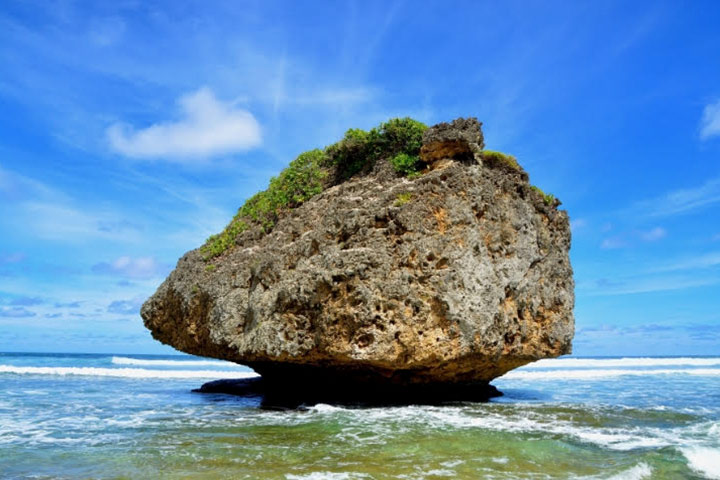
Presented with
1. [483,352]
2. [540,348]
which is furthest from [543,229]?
[483,352]

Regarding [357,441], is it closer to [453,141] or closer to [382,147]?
[453,141]

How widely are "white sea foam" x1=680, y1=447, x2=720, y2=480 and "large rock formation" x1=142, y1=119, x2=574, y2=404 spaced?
4.33 m

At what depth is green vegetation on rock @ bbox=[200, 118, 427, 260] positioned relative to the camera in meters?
14.4

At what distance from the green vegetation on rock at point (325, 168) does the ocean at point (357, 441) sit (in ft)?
16.7

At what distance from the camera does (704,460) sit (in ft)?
25.1

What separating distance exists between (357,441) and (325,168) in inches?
361

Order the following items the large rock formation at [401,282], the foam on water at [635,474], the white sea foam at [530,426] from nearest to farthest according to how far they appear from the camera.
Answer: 1. the foam on water at [635,474]
2. the white sea foam at [530,426]
3. the large rock formation at [401,282]

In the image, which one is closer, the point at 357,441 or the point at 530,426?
the point at 357,441

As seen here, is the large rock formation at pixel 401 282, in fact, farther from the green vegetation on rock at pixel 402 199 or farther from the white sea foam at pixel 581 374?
the white sea foam at pixel 581 374

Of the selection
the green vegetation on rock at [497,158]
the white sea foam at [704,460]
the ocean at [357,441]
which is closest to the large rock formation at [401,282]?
the green vegetation on rock at [497,158]

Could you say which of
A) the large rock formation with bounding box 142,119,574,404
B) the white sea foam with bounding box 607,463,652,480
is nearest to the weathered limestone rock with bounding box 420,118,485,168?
the large rock formation with bounding box 142,119,574,404

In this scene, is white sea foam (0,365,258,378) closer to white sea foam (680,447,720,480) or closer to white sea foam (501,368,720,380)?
white sea foam (501,368,720,380)

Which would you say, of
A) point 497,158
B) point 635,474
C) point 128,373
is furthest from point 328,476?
point 128,373

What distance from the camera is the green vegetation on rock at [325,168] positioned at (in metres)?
14.4
